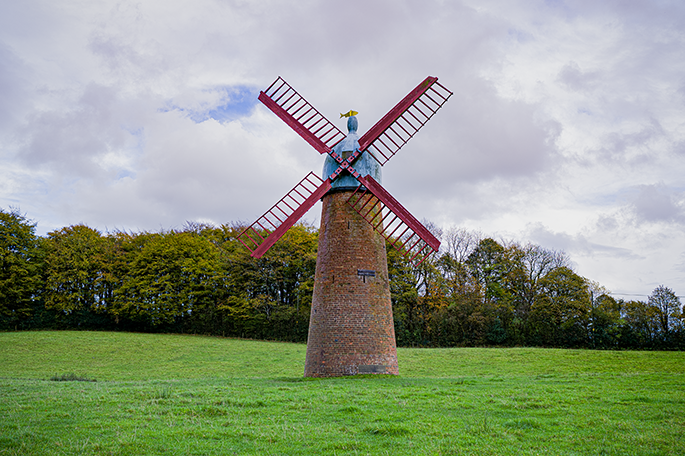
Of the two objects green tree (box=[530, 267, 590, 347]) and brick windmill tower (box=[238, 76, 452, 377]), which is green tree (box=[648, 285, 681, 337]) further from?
brick windmill tower (box=[238, 76, 452, 377])

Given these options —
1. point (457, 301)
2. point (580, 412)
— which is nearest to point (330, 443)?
point (580, 412)

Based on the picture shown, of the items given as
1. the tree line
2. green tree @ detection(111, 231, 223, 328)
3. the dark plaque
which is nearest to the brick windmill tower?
the dark plaque

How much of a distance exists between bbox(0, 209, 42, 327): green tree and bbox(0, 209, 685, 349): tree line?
100 mm

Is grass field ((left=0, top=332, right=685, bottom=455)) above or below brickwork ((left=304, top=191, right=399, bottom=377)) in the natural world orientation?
below

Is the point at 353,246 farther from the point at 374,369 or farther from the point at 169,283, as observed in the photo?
the point at 169,283

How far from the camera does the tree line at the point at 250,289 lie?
42094 mm

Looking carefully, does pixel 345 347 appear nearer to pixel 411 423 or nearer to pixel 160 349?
pixel 411 423

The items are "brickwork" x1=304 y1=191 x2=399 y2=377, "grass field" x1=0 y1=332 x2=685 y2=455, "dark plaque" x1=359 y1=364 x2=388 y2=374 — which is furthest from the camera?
"brickwork" x1=304 y1=191 x2=399 y2=377

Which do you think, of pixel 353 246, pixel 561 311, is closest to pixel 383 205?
pixel 353 246

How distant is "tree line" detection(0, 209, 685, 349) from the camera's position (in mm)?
42094

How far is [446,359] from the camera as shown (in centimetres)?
3122

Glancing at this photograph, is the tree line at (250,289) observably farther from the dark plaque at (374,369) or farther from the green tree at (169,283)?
the dark plaque at (374,369)

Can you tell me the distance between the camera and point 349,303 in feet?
55.1

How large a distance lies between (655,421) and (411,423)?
4.71 metres
